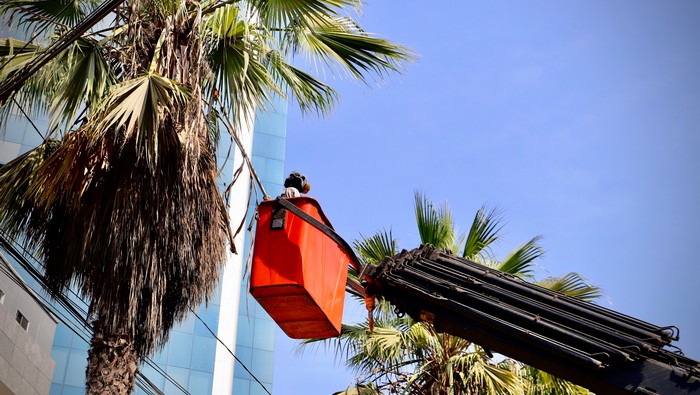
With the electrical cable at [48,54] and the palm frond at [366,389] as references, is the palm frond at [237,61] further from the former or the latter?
the palm frond at [366,389]

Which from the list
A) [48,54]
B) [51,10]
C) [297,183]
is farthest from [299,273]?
[51,10]

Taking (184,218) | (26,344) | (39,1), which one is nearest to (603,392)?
(184,218)

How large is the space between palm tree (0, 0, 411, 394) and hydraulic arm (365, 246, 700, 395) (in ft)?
8.28

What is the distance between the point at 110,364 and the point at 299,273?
2.99 metres

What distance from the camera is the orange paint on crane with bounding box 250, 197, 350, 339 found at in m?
6.52

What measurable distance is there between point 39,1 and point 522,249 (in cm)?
737

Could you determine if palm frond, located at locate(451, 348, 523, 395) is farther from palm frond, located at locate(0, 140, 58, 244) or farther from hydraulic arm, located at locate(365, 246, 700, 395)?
palm frond, located at locate(0, 140, 58, 244)

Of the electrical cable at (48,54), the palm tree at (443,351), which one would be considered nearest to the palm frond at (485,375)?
the palm tree at (443,351)

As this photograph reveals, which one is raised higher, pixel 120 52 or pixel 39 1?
pixel 39 1

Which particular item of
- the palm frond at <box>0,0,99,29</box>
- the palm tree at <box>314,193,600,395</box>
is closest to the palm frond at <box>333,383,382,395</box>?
the palm tree at <box>314,193,600,395</box>

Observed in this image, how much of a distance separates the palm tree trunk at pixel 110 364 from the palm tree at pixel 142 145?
0.01 m

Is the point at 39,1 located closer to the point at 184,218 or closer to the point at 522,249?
the point at 184,218

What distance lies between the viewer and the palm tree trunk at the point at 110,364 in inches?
327

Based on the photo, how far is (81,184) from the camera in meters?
8.59
